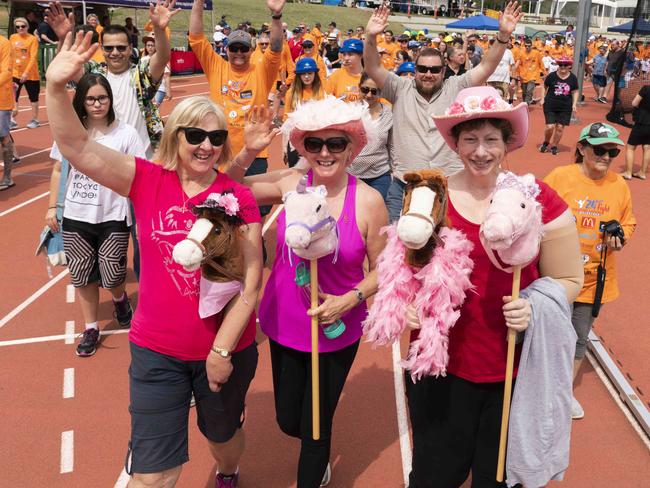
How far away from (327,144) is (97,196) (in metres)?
2.49

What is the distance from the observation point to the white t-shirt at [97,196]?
188 inches

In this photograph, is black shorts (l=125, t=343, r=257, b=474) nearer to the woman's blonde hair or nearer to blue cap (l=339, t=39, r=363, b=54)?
the woman's blonde hair

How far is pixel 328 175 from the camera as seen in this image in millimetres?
3033

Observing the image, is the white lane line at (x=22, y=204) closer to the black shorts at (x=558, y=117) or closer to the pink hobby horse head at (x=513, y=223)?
the pink hobby horse head at (x=513, y=223)

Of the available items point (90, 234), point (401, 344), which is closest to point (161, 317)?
point (90, 234)

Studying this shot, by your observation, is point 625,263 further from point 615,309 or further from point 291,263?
point 291,263

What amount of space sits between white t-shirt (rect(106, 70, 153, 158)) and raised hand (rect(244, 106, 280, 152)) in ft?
7.51

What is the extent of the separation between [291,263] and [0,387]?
298cm

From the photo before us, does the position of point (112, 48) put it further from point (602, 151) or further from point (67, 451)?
point (602, 151)

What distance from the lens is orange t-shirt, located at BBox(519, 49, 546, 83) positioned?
2005 centimetres

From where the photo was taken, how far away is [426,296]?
253 cm

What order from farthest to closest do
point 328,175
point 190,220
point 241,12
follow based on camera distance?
point 241,12
point 328,175
point 190,220

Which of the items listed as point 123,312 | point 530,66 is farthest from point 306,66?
point 530,66

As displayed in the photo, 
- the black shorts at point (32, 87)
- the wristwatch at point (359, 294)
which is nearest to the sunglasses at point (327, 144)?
the wristwatch at point (359, 294)
